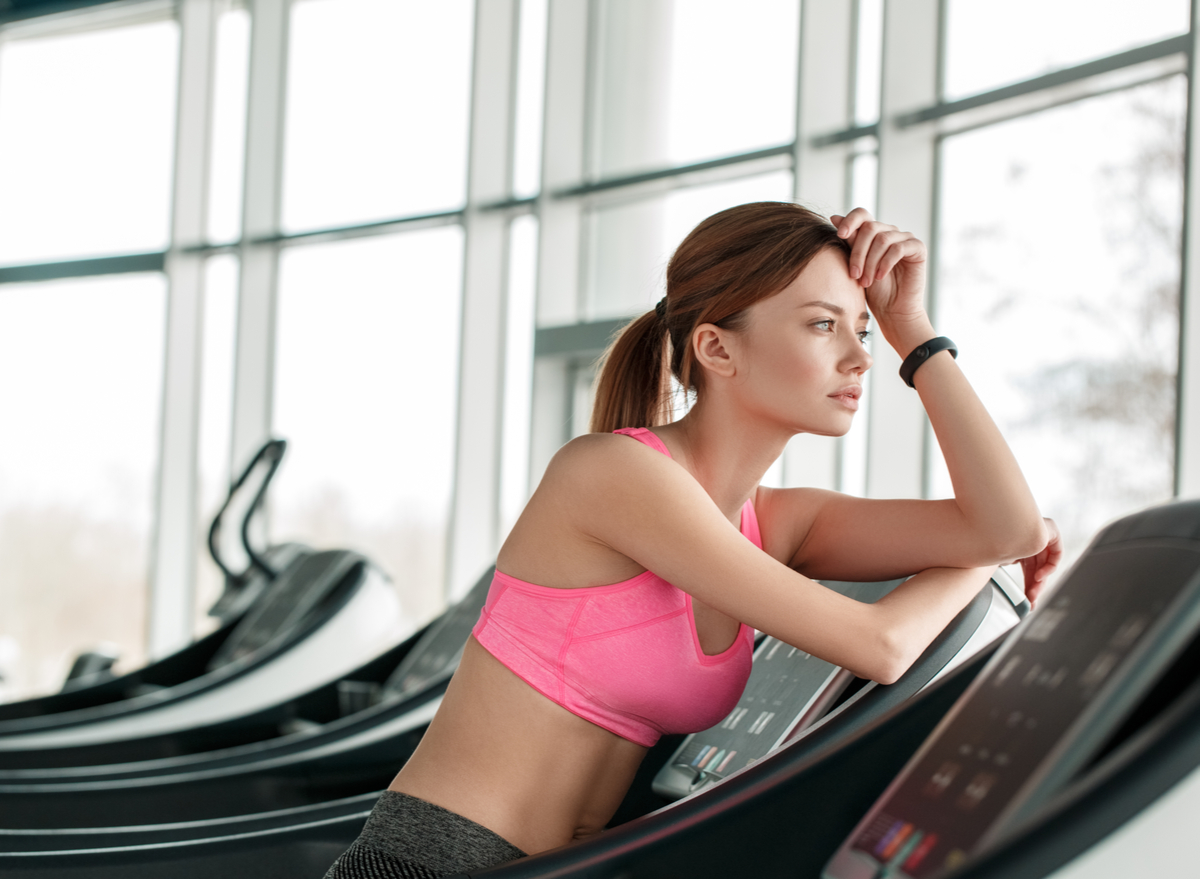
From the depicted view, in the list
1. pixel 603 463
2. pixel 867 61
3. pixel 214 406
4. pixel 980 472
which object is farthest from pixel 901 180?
pixel 214 406

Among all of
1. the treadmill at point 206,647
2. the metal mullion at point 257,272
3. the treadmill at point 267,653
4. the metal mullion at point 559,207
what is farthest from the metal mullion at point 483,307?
the metal mullion at point 257,272

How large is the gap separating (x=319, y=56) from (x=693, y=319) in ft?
16.6

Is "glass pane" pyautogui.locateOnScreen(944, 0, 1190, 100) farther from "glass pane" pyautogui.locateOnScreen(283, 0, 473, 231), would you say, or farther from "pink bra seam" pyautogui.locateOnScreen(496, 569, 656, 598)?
"pink bra seam" pyautogui.locateOnScreen(496, 569, 656, 598)

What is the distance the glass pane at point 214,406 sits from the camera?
575 cm

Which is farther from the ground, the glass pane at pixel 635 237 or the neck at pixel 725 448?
the glass pane at pixel 635 237

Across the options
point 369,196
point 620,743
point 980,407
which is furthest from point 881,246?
point 369,196

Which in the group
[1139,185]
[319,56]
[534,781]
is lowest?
[534,781]

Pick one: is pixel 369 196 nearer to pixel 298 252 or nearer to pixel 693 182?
pixel 298 252

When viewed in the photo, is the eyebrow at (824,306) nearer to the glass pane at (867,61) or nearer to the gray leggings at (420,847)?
the gray leggings at (420,847)

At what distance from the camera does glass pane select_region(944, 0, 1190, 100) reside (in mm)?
3137

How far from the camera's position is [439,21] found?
5.23 meters

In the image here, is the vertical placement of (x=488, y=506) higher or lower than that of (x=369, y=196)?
lower

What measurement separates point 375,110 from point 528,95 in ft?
3.15

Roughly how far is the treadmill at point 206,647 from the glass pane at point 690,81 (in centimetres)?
213
